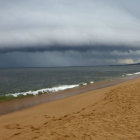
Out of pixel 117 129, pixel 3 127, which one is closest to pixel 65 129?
pixel 117 129

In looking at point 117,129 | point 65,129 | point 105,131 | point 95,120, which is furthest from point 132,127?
point 65,129

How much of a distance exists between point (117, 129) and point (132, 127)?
53 cm

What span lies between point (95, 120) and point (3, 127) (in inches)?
143

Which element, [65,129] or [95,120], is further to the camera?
[95,120]

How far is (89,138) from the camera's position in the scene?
588cm

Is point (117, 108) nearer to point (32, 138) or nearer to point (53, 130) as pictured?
point (53, 130)

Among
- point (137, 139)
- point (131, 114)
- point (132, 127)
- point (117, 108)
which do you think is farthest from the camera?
point (117, 108)

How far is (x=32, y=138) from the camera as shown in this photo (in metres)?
6.20

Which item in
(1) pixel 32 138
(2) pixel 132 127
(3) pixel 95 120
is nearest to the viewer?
(1) pixel 32 138

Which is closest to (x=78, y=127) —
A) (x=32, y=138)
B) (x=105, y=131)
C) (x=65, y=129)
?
(x=65, y=129)

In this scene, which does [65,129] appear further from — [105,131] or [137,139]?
[137,139]

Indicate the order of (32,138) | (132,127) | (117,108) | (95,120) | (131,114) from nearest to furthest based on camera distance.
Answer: (32,138) → (132,127) → (95,120) → (131,114) → (117,108)

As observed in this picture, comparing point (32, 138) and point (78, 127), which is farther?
point (78, 127)

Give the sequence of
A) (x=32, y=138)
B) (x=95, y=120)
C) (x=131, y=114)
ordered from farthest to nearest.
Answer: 1. (x=131, y=114)
2. (x=95, y=120)
3. (x=32, y=138)
